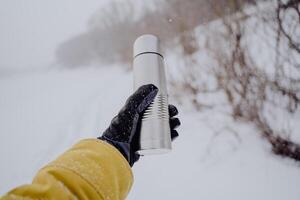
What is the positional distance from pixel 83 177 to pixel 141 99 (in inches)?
14.4

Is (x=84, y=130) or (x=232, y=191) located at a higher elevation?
(x=84, y=130)

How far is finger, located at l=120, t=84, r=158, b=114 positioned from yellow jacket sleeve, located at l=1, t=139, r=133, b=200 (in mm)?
208

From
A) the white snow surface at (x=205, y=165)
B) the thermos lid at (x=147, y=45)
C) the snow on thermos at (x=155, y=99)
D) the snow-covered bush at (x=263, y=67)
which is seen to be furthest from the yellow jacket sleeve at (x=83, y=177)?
the snow-covered bush at (x=263, y=67)

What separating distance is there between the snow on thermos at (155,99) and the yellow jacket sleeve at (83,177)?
14cm

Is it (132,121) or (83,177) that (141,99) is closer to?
(132,121)

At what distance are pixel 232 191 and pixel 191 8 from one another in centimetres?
187

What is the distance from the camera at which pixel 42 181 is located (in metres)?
0.58

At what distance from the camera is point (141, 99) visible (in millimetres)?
860

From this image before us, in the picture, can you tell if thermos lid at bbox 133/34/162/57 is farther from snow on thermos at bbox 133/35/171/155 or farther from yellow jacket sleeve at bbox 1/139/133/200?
yellow jacket sleeve at bbox 1/139/133/200

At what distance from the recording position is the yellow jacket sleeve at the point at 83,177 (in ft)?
1.79

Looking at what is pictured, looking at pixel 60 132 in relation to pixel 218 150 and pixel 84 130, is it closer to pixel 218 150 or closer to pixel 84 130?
pixel 84 130

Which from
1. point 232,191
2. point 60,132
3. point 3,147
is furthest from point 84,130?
point 232,191

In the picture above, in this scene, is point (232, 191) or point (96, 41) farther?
point (96, 41)

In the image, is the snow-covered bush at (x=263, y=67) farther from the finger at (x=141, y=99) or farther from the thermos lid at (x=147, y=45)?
the finger at (x=141, y=99)
